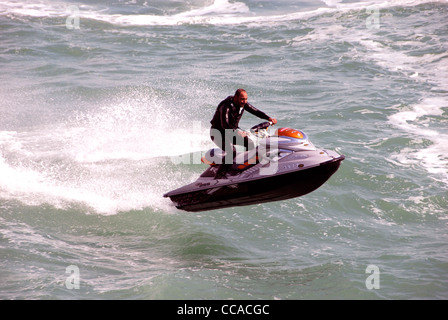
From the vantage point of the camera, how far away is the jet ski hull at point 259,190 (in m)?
7.34

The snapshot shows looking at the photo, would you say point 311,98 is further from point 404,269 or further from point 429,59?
point 404,269

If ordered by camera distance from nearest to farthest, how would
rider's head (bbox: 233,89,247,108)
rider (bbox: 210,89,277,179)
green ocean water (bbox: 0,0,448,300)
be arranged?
rider's head (bbox: 233,89,247,108) → rider (bbox: 210,89,277,179) → green ocean water (bbox: 0,0,448,300)

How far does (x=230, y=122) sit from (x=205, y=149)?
5.29 m

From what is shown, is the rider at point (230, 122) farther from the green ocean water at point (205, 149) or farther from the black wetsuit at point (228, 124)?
the green ocean water at point (205, 149)

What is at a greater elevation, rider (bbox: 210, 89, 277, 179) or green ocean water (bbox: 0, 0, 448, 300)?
rider (bbox: 210, 89, 277, 179)

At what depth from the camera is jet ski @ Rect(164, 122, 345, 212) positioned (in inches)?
289

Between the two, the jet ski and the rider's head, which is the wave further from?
the rider's head

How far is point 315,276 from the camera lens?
296 inches

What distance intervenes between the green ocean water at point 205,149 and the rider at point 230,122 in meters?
1.73

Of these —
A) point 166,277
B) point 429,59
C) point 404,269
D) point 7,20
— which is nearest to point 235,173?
point 166,277

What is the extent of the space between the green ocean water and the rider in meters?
1.73
